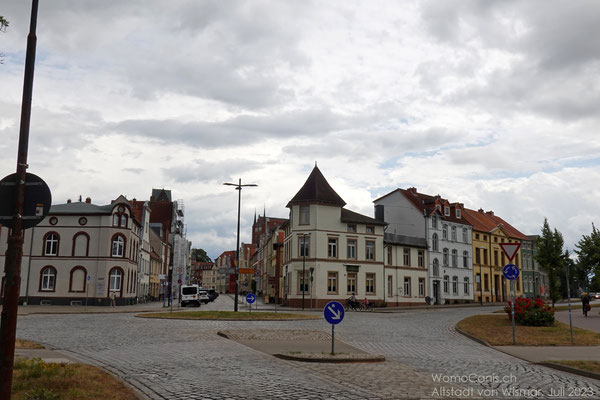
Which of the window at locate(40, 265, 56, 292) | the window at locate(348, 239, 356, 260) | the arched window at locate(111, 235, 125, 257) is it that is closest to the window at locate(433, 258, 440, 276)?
the window at locate(348, 239, 356, 260)

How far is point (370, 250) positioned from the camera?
191ft

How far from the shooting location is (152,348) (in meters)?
15.5

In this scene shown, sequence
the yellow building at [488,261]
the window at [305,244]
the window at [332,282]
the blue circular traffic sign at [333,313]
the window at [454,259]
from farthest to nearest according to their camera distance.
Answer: the yellow building at [488,261]
the window at [454,259]
the window at [332,282]
the window at [305,244]
the blue circular traffic sign at [333,313]

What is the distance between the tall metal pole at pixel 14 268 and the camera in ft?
20.7

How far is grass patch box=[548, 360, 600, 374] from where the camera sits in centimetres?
1201

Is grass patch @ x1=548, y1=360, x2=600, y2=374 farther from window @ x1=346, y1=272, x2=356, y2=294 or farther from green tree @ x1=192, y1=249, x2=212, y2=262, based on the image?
green tree @ x1=192, y1=249, x2=212, y2=262

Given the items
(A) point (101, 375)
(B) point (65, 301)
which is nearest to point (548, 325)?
(A) point (101, 375)

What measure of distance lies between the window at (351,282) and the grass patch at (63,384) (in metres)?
47.2

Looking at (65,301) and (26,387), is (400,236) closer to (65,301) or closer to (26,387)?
(65,301)

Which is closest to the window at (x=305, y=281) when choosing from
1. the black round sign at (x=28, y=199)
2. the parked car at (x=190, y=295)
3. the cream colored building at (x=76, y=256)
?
the parked car at (x=190, y=295)

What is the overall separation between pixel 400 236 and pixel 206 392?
183ft

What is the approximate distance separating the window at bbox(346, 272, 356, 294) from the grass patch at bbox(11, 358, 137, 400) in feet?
155

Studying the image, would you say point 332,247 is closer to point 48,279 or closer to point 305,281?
point 305,281

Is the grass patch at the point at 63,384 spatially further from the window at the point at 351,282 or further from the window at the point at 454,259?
the window at the point at 454,259
